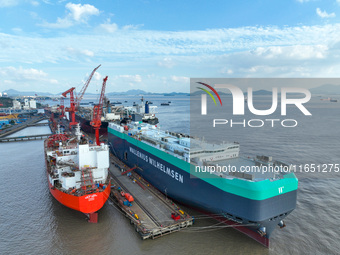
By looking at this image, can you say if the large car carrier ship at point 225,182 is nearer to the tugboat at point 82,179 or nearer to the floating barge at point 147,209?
the floating barge at point 147,209

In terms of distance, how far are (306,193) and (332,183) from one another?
5.26m

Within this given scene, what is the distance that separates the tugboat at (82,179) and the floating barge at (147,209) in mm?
2316

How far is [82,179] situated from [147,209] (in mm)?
6917

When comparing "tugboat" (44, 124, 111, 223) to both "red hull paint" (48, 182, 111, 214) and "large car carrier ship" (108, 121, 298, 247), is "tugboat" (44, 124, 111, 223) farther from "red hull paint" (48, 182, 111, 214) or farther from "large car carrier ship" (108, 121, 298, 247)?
"large car carrier ship" (108, 121, 298, 247)

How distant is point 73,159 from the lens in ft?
77.5

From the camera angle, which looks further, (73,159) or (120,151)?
(120,151)

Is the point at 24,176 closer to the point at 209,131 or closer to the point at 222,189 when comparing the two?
the point at 222,189

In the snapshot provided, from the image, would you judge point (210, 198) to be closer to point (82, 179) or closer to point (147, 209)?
point (147, 209)

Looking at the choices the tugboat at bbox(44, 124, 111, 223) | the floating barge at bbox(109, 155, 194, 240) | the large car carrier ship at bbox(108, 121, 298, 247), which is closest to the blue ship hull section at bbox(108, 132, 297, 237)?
the large car carrier ship at bbox(108, 121, 298, 247)

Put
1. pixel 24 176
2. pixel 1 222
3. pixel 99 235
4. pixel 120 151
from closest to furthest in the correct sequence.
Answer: pixel 99 235, pixel 1 222, pixel 24 176, pixel 120 151

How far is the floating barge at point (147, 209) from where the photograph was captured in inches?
706

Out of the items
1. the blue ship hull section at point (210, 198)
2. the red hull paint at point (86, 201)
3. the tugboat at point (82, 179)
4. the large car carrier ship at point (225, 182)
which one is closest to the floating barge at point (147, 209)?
the blue ship hull section at point (210, 198)

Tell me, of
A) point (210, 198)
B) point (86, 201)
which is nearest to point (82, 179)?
point (86, 201)

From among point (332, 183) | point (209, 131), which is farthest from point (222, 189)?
point (209, 131)
